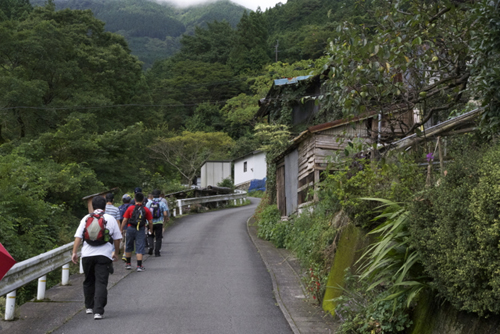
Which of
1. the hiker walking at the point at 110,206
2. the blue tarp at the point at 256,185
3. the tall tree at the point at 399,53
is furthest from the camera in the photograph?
the blue tarp at the point at 256,185

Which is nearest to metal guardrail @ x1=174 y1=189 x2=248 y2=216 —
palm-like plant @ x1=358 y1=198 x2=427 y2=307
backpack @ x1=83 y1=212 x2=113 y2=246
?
backpack @ x1=83 y1=212 x2=113 y2=246

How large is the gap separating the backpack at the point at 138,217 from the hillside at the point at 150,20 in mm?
128591

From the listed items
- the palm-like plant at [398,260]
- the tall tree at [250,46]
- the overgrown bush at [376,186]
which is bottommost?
the palm-like plant at [398,260]

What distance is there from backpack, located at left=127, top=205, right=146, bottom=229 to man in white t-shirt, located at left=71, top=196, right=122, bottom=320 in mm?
4126

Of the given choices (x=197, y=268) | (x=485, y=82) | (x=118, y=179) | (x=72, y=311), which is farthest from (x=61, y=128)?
(x=485, y=82)

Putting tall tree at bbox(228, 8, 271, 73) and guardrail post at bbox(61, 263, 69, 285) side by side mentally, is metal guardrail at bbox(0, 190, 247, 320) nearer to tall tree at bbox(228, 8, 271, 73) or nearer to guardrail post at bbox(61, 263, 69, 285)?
guardrail post at bbox(61, 263, 69, 285)

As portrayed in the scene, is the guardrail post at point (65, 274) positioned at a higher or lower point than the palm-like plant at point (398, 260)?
lower

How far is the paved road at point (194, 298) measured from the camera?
22.8ft

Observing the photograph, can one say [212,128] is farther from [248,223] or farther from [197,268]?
[197,268]

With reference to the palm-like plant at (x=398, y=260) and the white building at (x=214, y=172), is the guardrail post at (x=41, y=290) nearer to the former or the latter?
the palm-like plant at (x=398, y=260)

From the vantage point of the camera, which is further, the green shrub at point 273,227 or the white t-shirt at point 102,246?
the green shrub at point 273,227

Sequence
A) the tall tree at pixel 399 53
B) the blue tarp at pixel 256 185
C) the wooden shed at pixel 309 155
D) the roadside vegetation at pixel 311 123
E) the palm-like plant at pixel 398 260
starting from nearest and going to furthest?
the roadside vegetation at pixel 311 123 → the palm-like plant at pixel 398 260 → the tall tree at pixel 399 53 → the wooden shed at pixel 309 155 → the blue tarp at pixel 256 185

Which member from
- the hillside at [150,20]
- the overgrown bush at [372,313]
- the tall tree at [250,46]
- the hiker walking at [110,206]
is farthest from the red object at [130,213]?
the hillside at [150,20]

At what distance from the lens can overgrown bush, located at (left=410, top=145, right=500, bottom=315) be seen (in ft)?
13.1
